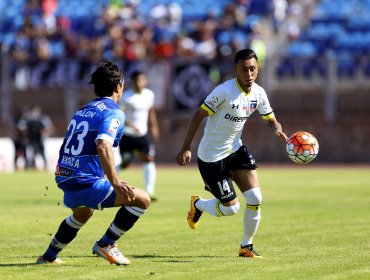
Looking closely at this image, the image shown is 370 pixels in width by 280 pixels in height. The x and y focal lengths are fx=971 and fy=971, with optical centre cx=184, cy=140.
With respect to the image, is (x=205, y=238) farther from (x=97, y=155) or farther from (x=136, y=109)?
(x=136, y=109)

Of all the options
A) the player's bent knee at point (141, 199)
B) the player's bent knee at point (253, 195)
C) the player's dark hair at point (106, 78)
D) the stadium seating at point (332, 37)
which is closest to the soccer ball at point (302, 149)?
the player's bent knee at point (253, 195)

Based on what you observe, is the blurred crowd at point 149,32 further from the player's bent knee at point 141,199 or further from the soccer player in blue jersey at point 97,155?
the player's bent knee at point 141,199

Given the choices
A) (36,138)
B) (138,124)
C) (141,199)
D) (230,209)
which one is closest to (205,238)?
(230,209)

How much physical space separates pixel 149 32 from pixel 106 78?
→ 25597 millimetres

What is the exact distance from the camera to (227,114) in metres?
11.1

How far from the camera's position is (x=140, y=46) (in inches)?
1358

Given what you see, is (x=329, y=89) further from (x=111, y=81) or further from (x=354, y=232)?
(x=111, y=81)

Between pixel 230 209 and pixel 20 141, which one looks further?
pixel 20 141

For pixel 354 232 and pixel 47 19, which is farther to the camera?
pixel 47 19

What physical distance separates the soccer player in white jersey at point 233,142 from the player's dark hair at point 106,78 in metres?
1.44

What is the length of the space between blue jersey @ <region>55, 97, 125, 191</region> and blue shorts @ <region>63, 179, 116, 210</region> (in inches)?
1.9

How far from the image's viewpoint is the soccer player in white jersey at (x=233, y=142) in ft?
35.8

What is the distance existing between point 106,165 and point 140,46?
25.7 metres

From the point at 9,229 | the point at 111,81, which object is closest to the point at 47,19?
the point at 9,229
